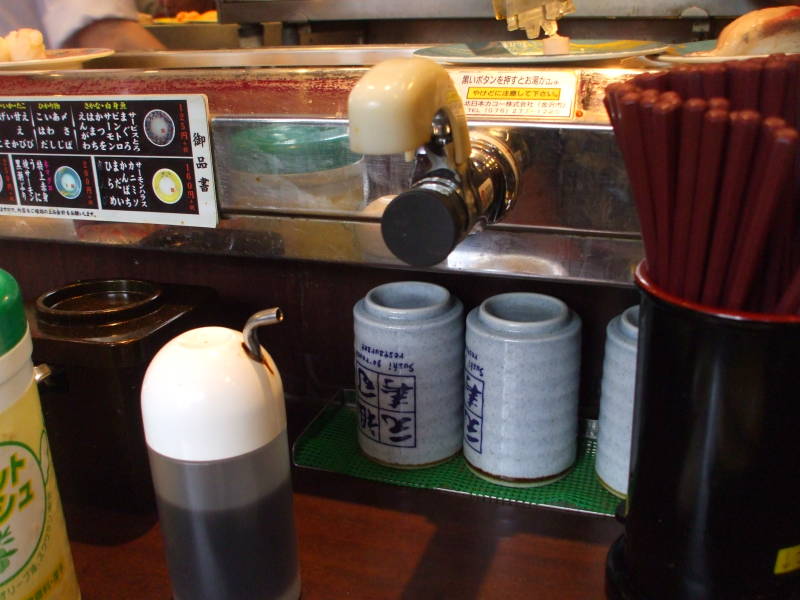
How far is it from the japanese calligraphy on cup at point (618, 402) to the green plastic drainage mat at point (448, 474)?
3 centimetres

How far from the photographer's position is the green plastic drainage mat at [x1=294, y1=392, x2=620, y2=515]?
2.58 ft

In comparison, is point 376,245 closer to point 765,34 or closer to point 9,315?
point 9,315

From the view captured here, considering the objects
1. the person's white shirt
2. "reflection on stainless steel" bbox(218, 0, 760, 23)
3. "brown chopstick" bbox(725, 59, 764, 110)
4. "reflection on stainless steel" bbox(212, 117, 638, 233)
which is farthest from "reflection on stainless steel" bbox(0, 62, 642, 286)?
"reflection on stainless steel" bbox(218, 0, 760, 23)

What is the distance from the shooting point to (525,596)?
0.65 metres

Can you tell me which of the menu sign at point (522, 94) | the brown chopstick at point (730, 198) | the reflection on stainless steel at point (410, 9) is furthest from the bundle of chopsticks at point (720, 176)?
the reflection on stainless steel at point (410, 9)

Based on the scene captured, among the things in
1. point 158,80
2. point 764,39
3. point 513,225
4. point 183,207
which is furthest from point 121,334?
point 764,39

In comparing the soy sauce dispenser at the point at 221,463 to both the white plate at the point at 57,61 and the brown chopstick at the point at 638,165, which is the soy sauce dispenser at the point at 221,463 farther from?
the white plate at the point at 57,61

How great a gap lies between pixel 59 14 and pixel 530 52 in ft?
4.21

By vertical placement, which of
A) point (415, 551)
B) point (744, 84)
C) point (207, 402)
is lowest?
point (415, 551)

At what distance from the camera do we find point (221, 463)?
561 millimetres

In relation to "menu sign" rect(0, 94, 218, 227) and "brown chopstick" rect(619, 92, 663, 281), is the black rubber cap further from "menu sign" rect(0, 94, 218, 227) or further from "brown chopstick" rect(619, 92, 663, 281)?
"menu sign" rect(0, 94, 218, 227)

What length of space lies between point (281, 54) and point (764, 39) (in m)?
0.63

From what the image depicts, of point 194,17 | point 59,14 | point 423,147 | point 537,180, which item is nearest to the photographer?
point 423,147

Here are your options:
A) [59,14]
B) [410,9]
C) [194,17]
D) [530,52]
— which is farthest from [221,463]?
[194,17]
